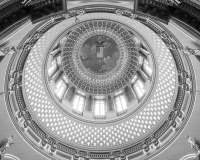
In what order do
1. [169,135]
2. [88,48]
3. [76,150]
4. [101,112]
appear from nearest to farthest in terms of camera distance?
[169,135], [76,150], [101,112], [88,48]

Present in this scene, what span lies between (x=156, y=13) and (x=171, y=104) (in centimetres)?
1186

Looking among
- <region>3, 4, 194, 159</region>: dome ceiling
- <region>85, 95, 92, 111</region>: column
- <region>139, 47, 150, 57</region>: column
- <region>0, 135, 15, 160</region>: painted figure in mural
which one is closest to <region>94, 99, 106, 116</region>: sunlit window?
<region>85, 95, 92, 111</region>: column

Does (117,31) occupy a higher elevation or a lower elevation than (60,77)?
higher

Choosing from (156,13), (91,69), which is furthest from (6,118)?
(91,69)

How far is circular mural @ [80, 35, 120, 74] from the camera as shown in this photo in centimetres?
2917

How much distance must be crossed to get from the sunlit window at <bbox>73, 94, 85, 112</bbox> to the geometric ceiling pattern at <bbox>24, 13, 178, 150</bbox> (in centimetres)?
241

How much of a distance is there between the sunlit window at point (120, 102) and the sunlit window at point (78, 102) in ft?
15.1

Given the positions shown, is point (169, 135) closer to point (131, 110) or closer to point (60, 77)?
point (131, 110)

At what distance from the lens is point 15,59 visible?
15836 mm

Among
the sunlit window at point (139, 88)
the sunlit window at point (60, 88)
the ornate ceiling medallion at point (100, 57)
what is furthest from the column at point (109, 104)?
the sunlit window at point (60, 88)

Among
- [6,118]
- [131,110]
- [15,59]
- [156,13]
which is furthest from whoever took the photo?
[131,110]

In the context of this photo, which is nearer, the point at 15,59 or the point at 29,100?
the point at 15,59

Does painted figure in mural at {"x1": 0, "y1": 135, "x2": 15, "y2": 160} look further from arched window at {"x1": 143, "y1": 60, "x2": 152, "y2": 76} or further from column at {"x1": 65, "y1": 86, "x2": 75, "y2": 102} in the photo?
arched window at {"x1": 143, "y1": 60, "x2": 152, "y2": 76}

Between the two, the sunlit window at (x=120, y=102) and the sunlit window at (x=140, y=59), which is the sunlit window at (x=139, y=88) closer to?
the sunlit window at (x=120, y=102)
